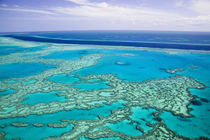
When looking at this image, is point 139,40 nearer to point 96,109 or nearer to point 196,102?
point 196,102

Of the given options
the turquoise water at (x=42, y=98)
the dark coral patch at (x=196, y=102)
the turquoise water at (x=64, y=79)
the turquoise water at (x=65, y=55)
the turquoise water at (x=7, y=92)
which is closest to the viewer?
the dark coral patch at (x=196, y=102)

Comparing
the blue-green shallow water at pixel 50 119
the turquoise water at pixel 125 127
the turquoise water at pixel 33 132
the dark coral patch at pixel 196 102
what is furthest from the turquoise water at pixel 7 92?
the dark coral patch at pixel 196 102

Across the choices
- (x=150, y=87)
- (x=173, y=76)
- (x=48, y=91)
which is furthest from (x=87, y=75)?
(x=173, y=76)

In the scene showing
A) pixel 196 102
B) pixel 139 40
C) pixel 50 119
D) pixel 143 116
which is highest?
pixel 139 40

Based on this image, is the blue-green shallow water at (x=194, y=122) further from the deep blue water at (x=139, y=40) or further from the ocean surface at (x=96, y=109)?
the deep blue water at (x=139, y=40)

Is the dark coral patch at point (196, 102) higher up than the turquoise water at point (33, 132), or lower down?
higher up

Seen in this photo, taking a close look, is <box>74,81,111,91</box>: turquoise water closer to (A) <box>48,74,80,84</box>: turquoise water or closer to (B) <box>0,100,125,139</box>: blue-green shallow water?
(A) <box>48,74,80,84</box>: turquoise water

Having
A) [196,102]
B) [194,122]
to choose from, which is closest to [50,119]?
[194,122]
